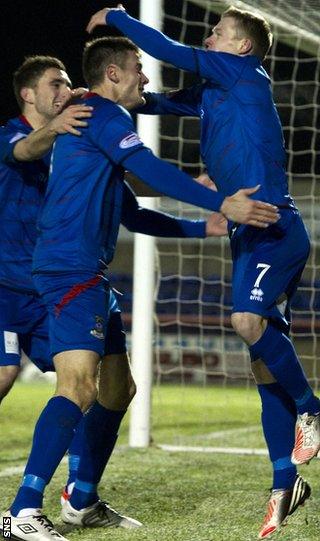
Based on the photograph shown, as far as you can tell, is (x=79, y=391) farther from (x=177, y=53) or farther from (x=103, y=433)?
(x=177, y=53)

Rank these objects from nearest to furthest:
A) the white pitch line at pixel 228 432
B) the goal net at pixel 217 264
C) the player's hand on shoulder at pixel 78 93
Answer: the player's hand on shoulder at pixel 78 93
the goal net at pixel 217 264
the white pitch line at pixel 228 432

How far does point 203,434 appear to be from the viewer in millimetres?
9117

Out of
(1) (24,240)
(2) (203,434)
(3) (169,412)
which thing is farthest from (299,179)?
(1) (24,240)

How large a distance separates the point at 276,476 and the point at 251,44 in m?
1.59

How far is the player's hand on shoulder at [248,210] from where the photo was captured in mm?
3953

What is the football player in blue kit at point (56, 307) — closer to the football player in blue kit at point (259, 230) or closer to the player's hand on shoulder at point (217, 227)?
the player's hand on shoulder at point (217, 227)

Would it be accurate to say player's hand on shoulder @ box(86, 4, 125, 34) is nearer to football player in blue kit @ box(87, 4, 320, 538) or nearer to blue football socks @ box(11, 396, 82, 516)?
football player in blue kit @ box(87, 4, 320, 538)

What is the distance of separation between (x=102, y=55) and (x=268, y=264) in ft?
3.26

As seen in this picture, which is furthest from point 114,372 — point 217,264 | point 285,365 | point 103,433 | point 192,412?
point 217,264

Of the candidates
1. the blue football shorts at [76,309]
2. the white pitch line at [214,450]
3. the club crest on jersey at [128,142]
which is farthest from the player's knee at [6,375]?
the white pitch line at [214,450]

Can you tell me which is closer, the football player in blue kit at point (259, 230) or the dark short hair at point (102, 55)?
the football player in blue kit at point (259, 230)

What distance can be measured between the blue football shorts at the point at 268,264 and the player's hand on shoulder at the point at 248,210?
0.26m

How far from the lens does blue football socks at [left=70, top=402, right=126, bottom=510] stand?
4621mm

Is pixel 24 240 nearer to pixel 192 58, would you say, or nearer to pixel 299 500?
pixel 192 58
